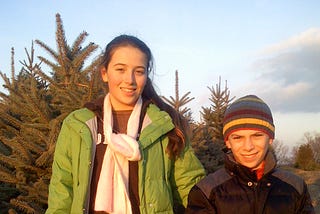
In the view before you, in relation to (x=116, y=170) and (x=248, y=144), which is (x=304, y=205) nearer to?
(x=248, y=144)

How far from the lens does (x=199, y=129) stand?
793 centimetres

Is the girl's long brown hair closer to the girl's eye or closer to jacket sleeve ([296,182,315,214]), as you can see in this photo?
the girl's eye

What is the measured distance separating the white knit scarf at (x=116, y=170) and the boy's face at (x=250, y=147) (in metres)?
0.67

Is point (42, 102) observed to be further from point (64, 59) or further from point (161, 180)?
point (161, 180)

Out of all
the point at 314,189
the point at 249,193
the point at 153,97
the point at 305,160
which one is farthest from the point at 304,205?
the point at 305,160

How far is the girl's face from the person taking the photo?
3.13 m

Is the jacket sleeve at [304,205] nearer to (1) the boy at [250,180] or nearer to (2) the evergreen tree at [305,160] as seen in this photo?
(1) the boy at [250,180]

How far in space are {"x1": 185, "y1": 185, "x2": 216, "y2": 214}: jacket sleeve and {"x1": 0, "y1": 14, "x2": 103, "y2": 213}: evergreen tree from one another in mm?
1891

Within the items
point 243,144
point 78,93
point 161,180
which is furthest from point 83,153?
point 78,93

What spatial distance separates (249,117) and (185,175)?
2.43 ft

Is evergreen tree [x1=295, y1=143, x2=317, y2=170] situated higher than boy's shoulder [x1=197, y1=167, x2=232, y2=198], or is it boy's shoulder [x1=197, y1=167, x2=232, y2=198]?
evergreen tree [x1=295, y1=143, x2=317, y2=170]

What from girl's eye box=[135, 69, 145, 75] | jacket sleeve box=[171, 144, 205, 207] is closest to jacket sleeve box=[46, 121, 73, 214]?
girl's eye box=[135, 69, 145, 75]

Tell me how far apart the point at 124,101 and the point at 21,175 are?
7.07ft

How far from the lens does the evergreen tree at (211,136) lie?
7473 mm
